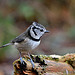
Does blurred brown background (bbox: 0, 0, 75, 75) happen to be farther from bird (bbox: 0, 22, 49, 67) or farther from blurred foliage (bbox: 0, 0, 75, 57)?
bird (bbox: 0, 22, 49, 67)

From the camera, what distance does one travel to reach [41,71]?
4.18 meters

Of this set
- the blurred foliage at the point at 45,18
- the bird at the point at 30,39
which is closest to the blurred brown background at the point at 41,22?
the blurred foliage at the point at 45,18

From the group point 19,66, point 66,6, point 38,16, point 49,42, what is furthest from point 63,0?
point 19,66

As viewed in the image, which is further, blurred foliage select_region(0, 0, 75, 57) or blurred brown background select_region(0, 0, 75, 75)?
blurred foliage select_region(0, 0, 75, 57)

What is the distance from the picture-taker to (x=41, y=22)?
1133 centimetres

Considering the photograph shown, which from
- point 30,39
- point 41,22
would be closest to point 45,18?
point 41,22

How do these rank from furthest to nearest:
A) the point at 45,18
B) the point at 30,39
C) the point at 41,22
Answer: the point at 45,18, the point at 41,22, the point at 30,39

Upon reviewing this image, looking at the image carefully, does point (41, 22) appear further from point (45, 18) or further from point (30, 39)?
point (30, 39)

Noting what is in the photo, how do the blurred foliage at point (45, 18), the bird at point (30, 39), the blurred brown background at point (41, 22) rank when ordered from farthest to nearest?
the blurred foliage at point (45, 18)
the blurred brown background at point (41, 22)
the bird at point (30, 39)

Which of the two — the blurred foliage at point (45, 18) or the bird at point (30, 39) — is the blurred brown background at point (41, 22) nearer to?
the blurred foliage at point (45, 18)

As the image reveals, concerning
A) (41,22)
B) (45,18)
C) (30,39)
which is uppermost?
(45,18)

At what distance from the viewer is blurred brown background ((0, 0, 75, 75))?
27.0 feet

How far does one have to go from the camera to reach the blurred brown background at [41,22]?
8227 mm

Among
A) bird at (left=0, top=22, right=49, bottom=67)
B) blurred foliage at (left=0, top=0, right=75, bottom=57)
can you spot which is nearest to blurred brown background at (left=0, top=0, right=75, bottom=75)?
blurred foliage at (left=0, top=0, right=75, bottom=57)
